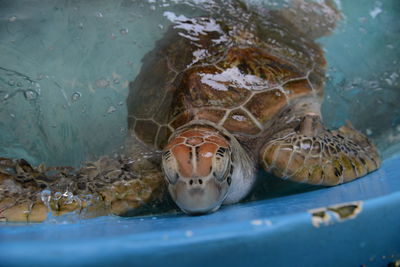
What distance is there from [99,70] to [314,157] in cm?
176

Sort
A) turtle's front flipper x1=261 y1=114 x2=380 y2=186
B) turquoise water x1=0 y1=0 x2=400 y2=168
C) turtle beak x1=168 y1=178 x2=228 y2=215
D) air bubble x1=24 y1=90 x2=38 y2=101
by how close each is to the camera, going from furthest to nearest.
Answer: air bubble x1=24 y1=90 x2=38 y2=101
turquoise water x1=0 y1=0 x2=400 y2=168
turtle's front flipper x1=261 y1=114 x2=380 y2=186
turtle beak x1=168 y1=178 x2=228 y2=215

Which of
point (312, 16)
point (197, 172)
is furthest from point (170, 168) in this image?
point (312, 16)

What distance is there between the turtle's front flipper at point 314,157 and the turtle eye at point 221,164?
1.15 ft

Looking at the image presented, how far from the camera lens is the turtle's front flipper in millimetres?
1651

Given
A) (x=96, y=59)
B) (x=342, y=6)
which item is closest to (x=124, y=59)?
(x=96, y=59)

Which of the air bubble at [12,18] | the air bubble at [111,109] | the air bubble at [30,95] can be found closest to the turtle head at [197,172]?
the air bubble at [111,109]

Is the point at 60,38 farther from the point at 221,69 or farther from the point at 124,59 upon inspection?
the point at 221,69

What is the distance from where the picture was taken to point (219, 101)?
1898mm

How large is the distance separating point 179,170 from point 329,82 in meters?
1.61

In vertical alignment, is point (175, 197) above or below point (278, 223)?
below

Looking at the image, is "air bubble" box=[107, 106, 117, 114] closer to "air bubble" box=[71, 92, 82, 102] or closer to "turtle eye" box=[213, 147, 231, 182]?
"air bubble" box=[71, 92, 82, 102]

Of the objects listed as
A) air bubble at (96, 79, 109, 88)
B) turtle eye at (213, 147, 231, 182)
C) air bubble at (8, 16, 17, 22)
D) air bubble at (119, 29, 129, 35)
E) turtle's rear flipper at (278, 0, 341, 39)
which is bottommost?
air bubble at (96, 79, 109, 88)

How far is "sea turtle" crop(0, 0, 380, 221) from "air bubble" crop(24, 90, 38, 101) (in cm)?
75

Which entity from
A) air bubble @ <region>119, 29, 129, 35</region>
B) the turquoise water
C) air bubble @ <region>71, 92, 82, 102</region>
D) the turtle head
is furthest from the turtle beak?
air bubble @ <region>119, 29, 129, 35</region>
